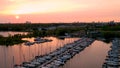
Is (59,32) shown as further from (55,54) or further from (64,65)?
(64,65)

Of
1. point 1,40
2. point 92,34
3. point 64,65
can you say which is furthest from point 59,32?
point 64,65

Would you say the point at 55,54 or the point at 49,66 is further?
the point at 55,54

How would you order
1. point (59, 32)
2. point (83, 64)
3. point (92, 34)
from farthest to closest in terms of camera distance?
point (59, 32) → point (92, 34) → point (83, 64)

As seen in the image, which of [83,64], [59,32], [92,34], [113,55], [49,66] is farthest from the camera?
[59,32]

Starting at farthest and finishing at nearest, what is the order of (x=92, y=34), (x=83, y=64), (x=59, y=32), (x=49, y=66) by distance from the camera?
1. (x=59, y=32)
2. (x=92, y=34)
3. (x=83, y=64)
4. (x=49, y=66)

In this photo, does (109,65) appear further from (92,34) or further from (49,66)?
(92,34)

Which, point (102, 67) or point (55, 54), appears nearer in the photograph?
point (102, 67)

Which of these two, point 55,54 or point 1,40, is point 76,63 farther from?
point 1,40

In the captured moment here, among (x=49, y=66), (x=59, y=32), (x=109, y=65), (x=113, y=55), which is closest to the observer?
(x=49, y=66)

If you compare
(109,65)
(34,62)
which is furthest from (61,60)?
(109,65)
